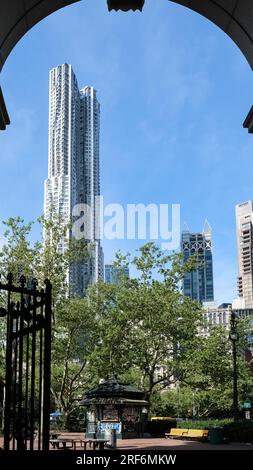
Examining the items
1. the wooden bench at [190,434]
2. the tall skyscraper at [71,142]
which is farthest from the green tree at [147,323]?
the tall skyscraper at [71,142]

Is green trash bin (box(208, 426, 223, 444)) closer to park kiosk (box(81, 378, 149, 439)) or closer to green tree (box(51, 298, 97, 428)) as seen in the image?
park kiosk (box(81, 378, 149, 439))

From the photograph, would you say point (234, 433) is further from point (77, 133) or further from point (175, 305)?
point (77, 133)

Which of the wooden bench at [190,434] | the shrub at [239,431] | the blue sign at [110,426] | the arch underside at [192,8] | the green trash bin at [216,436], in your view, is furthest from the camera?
the blue sign at [110,426]

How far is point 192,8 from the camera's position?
791 centimetres

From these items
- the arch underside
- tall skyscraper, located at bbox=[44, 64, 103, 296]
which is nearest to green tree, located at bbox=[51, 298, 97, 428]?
the arch underside

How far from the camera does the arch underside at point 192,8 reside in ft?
23.4

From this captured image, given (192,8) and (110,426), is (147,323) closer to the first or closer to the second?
(110,426)

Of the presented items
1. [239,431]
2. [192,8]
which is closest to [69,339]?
[239,431]

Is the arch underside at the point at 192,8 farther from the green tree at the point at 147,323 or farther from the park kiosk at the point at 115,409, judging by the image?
the green tree at the point at 147,323

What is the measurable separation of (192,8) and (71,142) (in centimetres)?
15992

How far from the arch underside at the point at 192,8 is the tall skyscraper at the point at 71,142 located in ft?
458

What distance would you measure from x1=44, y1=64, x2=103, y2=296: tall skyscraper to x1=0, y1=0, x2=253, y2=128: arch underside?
13963 centimetres

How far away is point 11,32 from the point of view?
7387 mm

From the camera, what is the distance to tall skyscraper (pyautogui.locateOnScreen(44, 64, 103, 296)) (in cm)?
15338
